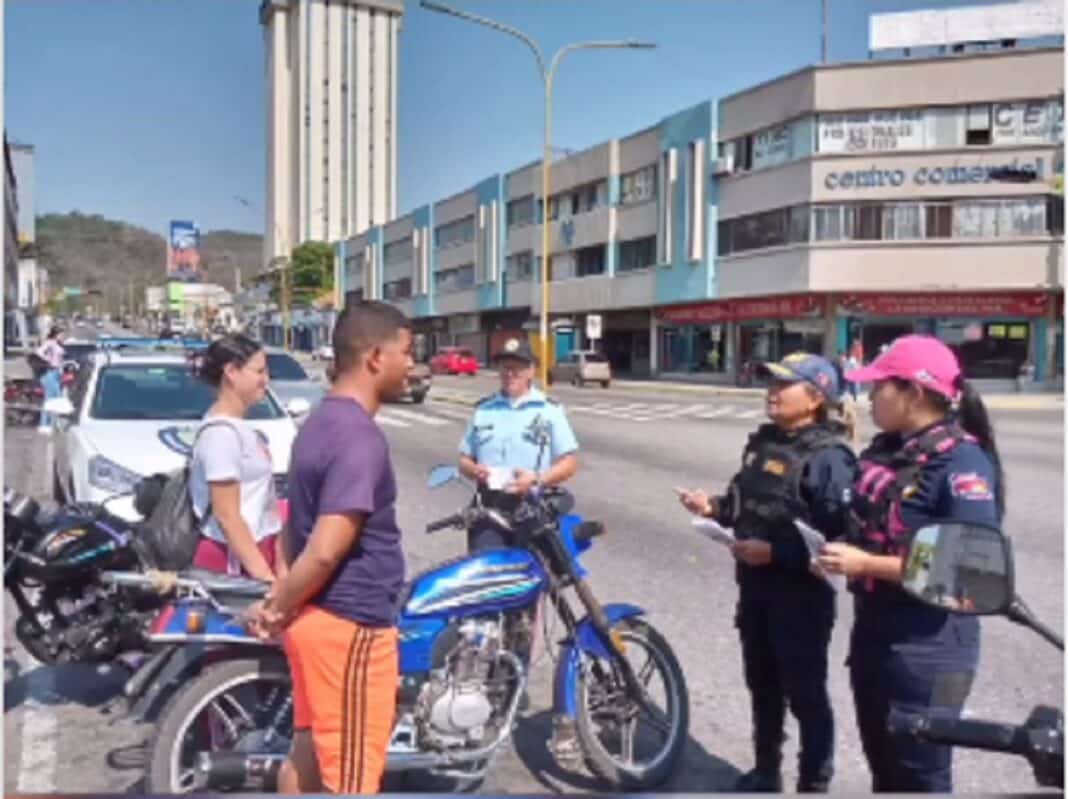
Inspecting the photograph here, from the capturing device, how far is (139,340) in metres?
8.82

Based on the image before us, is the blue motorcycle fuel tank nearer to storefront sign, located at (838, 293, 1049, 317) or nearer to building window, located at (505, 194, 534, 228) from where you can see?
building window, located at (505, 194, 534, 228)

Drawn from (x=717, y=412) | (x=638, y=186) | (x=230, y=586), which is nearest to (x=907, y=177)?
(x=638, y=186)

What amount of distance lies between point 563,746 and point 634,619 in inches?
20.3

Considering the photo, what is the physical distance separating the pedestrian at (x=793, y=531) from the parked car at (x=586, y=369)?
1415cm

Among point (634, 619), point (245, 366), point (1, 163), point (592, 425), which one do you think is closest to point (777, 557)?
point (634, 619)

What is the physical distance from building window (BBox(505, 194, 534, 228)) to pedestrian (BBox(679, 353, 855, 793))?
94.1 feet

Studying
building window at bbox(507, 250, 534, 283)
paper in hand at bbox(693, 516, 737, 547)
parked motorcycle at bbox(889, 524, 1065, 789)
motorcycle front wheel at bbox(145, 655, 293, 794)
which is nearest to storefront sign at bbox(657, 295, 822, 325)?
building window at bbox(507, 250, 534, 283)

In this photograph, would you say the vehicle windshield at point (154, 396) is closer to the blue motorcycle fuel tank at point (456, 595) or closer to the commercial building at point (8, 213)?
the commercial building at point (8, 213)

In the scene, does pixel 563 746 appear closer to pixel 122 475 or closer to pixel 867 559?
pixel 867 559

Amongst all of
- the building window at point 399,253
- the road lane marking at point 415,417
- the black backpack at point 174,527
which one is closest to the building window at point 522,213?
the road lane marking at point 415,417

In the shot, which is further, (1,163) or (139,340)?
(139,340)

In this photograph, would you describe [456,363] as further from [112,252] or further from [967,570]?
[967,570]

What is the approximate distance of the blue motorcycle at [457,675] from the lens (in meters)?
2.94

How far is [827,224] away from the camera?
3412 centimetres
